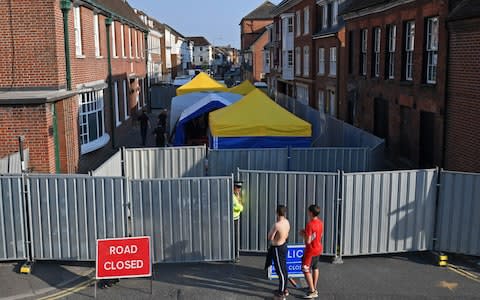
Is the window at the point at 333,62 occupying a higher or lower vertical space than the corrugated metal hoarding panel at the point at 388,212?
higher

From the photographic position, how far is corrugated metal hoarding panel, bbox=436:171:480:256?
9014 mm

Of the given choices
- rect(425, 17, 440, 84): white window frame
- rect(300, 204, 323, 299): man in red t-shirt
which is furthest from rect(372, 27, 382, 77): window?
rect(300, 204, 323, 299): man in red t-shirt

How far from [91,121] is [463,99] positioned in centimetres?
1190

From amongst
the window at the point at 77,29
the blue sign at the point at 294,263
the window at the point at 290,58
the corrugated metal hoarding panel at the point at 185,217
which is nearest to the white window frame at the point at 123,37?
the window at the point at 77,29

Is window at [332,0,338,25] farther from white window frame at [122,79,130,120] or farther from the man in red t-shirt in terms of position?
the man in red t-shirt

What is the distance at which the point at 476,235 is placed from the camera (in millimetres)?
9094

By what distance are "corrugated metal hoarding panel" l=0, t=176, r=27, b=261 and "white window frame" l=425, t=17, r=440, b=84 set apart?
12.1 metres

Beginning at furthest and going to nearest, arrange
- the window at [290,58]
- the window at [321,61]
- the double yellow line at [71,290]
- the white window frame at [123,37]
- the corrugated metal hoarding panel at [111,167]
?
the window at [290,58]
the window at [321,61]
the white window frame at [123,37]
the corrugated metal hoarding panel at [111,167]
the double yellow line at [71,290]

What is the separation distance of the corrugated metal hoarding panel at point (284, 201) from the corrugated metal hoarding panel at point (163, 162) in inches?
172

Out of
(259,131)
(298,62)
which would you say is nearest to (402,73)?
(259,131)

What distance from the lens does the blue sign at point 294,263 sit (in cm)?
839

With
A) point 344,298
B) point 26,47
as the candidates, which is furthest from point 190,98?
point 344,298

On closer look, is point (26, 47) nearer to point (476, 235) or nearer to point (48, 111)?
point (48, 111)

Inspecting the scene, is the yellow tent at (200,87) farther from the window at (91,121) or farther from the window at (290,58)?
the window at (290,58)
